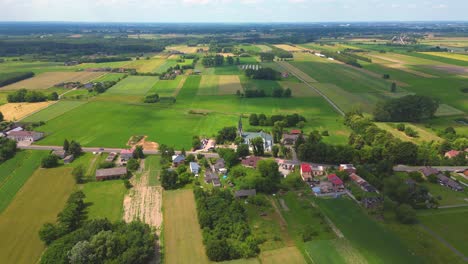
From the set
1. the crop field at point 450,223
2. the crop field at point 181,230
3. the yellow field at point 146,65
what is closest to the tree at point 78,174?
the crop field at point 181,230

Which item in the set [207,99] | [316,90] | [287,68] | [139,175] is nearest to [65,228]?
[139,175]

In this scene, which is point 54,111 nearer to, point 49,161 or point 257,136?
point 49,161

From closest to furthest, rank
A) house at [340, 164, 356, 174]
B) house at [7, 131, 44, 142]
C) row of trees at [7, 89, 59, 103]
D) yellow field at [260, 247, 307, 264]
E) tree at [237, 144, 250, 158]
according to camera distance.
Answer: yellow field at [260, 247, 307, 264] → house at [340, 164, 356, 174] → tree at [237, 144, 250, 158] → house at [7, 131, 44, 142] → row of trees at [7, 89, 59, 103]

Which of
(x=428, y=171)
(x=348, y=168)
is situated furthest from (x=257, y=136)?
(x=428, y=171)

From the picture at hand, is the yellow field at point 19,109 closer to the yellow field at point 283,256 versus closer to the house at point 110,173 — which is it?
the house at point 110,173

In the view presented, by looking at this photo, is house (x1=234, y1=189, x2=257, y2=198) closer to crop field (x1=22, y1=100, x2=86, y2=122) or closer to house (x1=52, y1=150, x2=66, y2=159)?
house (x1=52, y1=150, x2=66, y2=159)

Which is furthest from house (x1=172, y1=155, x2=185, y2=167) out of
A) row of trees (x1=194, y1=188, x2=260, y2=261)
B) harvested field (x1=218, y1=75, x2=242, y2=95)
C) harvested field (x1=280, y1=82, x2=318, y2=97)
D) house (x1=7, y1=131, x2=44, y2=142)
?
harvested field (x1=280, y1=82, x2=318, y2=97)

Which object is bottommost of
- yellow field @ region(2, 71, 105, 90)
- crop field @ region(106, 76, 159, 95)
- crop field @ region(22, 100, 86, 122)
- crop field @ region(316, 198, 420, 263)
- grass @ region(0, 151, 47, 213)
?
crop field @ region(316, 198, 420, 263)

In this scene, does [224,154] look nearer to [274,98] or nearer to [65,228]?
[65,228]
